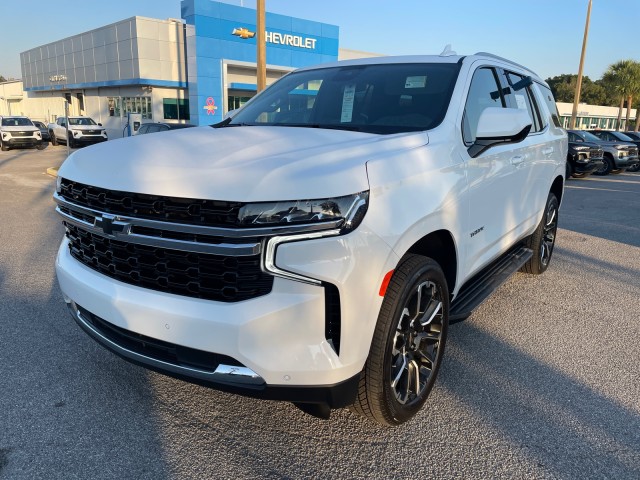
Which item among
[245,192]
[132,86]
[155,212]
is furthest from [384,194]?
[132,86]

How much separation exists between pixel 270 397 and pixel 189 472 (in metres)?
0.60

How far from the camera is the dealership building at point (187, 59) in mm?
28484

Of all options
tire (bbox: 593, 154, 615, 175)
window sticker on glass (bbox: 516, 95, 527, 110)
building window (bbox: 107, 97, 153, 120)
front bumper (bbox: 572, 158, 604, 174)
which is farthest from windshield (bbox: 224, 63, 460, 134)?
building window (bbox: 107, 97, 153, 120)

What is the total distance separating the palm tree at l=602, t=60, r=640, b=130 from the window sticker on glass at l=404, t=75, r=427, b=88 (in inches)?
2230

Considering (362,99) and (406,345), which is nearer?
(406,345)

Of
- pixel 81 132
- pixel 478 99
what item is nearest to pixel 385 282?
pixel 478 99

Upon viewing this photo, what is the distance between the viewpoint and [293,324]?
2.03 meters

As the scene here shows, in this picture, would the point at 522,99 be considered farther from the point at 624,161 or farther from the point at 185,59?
the point at 185,59

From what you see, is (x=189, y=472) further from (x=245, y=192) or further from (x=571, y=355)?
(x=571, y=355)

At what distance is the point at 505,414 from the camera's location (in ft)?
9.24

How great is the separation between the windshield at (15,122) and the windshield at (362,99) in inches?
1098

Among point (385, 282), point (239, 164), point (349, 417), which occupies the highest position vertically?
point (239, 164)

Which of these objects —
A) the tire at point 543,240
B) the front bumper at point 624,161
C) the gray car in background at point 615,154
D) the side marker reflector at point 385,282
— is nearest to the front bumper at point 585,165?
the gray car in background at point 615,154

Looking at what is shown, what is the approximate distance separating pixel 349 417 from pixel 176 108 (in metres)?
32.3
